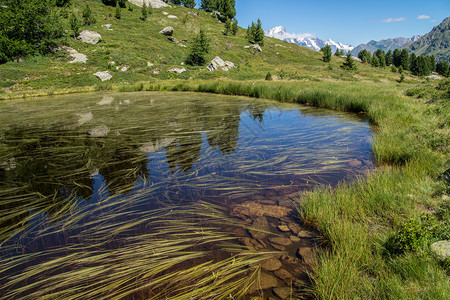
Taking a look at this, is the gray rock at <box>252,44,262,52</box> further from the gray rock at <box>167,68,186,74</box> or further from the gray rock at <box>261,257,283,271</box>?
the gray rock at <box>261,257,283,271</box>

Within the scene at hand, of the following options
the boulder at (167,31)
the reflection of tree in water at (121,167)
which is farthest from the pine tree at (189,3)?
the reflection of tree in water at (121,167)

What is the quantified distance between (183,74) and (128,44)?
14.7 m

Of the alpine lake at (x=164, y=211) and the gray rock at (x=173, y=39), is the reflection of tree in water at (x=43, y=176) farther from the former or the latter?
the gray rock at (x=173, y=39)

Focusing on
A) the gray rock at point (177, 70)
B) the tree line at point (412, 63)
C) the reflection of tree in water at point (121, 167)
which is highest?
the tree line at point (412, 63)

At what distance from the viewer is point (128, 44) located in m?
36.5

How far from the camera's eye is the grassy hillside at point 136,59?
23.6 meters

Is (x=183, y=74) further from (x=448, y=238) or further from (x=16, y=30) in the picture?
(x=448, y=238)

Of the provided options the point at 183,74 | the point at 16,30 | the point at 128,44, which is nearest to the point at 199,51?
the point at 183,74

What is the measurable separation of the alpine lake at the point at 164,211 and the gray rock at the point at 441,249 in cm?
91

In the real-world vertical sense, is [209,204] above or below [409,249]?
below

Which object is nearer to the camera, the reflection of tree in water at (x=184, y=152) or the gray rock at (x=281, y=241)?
the gray rock at (x=281, y=241)

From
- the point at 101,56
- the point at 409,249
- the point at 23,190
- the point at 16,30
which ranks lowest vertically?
the point at 23,190

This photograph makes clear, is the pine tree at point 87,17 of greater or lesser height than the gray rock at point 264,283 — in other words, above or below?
above

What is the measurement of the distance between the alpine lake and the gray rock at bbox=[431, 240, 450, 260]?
91cm
